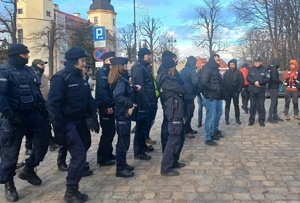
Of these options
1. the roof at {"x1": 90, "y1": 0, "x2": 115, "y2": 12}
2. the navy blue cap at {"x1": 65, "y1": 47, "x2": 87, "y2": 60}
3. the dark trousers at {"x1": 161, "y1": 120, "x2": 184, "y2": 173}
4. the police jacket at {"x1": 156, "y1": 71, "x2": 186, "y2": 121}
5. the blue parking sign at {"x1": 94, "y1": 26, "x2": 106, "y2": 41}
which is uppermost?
the roof at {"x1": 90, "y1": 0, "x2": 115, "y2": 12}

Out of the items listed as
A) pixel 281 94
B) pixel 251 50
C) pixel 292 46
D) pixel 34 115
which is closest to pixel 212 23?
pixel 251 50

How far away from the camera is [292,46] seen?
27859 mm

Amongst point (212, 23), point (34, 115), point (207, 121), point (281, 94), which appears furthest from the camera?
point (212, 23)

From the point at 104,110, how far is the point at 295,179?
11.1ft

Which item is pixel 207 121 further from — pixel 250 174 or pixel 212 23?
pixel 212 23

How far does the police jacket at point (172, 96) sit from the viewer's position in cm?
524

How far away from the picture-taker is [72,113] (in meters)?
4.35

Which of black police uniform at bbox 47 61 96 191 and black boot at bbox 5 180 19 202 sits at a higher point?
black police uniform at bbox 47 61 96 191

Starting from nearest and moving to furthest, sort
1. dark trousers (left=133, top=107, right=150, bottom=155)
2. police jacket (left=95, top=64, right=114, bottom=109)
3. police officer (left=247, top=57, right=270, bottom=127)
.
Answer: police jacket (left=95, top=64, right=114, bottom=109) → dark trousers (left=133, top=107, right=150, bottom=155) → police officer (left=247, top=57, right=270, bottom=127)

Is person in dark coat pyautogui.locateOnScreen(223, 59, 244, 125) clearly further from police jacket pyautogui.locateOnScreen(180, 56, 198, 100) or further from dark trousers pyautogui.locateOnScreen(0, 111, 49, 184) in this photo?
dark trousers pyautogui.locateOnScreen(0, 111, 49, 184)

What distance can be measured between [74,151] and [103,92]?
5.26 feet

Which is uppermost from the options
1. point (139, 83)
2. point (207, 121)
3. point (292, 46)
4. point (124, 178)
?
point (292, 46)

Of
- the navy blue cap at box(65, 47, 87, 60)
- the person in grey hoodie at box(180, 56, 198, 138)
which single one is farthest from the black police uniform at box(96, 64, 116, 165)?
the person in grey hoodie at box(180, 56, 198, 138)

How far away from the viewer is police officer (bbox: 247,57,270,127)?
30.8ft
